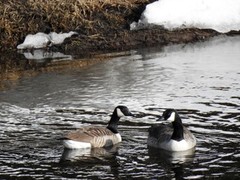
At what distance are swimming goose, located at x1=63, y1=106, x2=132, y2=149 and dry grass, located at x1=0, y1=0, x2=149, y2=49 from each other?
1026cm

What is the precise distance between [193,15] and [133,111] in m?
9.66

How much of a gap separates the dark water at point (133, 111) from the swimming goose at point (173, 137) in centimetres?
14

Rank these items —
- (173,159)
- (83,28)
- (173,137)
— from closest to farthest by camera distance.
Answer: (173,159) → (173,137) → (83,28)

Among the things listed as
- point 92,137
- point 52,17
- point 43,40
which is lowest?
point 92,137

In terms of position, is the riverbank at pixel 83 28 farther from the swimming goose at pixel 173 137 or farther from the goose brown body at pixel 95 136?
the swimming goose at pixel 173 137

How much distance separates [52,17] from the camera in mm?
21188

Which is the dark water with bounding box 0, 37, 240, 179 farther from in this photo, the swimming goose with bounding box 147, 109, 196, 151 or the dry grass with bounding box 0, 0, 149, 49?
the dry grass with bounding box 0, 0, 149, 49

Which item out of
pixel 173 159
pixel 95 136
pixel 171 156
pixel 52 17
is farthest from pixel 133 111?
pixel 52 17

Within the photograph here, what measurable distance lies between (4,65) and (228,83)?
6.67m

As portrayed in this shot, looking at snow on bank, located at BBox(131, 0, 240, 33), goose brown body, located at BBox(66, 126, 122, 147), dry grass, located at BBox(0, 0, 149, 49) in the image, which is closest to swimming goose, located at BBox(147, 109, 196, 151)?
goose brown body, located at BBox(66, 126, 122, 147)

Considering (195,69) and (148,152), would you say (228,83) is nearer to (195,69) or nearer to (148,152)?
(195,69)

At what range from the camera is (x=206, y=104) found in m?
13.1

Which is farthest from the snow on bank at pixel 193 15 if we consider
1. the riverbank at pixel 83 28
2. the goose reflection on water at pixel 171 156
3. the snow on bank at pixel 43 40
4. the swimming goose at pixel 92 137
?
the goose reflection on water at pixel 171 156

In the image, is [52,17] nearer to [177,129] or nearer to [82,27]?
[82,27]
